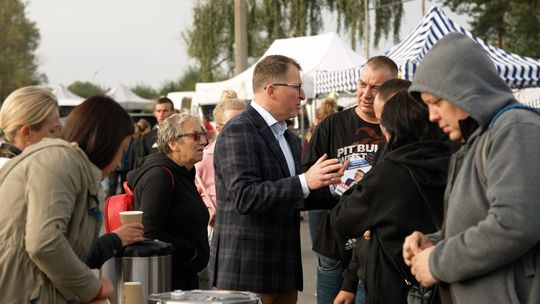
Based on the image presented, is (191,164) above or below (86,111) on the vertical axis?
below

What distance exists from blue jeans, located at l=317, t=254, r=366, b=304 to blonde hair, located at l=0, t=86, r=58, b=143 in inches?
94.8

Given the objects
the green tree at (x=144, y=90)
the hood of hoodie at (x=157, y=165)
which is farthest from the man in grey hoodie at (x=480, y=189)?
the green tree at (x=144, y=90)

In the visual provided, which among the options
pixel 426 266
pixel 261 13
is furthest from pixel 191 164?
pixel 261 13

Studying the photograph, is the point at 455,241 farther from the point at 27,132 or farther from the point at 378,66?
the point at 378,66

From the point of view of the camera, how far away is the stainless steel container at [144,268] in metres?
4.78

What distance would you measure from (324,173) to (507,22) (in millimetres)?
41098

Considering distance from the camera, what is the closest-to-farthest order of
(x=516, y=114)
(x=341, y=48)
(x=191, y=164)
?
(x=516, y=114), (x=191, y=164), (x=341, y=48)

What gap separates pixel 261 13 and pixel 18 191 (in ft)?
120

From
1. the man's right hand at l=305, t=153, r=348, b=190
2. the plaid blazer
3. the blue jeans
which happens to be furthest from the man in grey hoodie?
the blue jeans

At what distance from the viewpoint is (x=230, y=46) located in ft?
136

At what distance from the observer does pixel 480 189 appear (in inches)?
124

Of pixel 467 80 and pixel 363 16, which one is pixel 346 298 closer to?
pixel 467 80

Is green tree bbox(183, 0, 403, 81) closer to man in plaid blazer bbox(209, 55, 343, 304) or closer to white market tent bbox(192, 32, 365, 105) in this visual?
white market tent bbox(192, 32, 365, 105)

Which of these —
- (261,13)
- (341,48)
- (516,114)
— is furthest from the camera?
(261,13)
